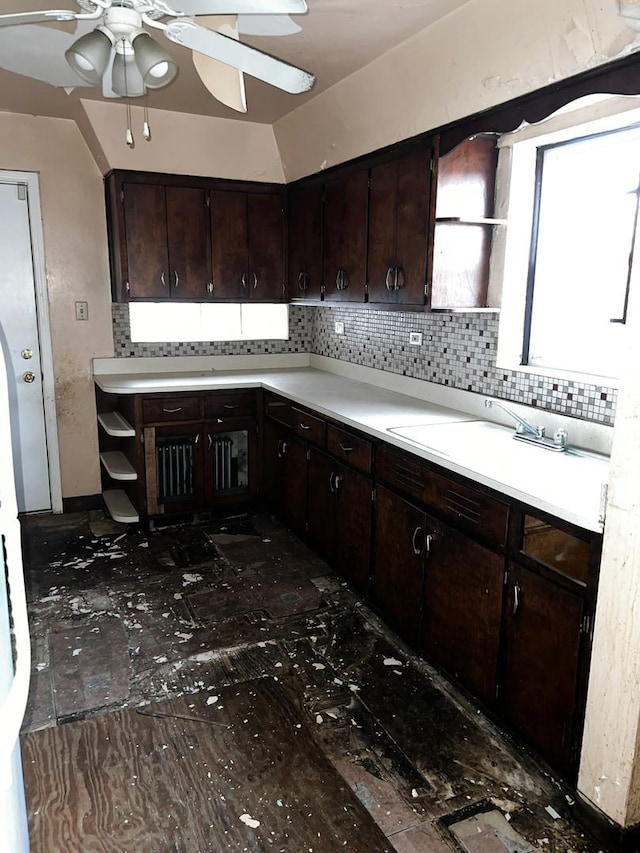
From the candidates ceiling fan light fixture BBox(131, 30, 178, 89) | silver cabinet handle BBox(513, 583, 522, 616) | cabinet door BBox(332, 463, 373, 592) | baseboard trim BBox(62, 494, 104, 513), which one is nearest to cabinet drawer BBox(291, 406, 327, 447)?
cabinet door BBox(332, 463, 373, 592)

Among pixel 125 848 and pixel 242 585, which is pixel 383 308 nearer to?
pixel 242 585

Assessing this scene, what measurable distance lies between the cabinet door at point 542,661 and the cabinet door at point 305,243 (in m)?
2.48

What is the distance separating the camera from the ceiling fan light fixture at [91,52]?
1.70m

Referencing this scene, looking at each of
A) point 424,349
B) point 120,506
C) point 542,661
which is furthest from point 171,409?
point 542,661

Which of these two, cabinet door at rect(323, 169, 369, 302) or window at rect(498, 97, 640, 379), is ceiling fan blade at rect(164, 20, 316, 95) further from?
cabinet door at rect(323, 169, 369, 302)

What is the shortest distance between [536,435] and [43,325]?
3176 mm

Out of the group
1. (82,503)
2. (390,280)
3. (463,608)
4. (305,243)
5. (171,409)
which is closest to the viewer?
(463,608)

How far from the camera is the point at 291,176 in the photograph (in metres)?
4.20

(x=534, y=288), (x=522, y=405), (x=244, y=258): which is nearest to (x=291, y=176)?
(x=244, y=258)

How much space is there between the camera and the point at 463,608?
2.34 metres

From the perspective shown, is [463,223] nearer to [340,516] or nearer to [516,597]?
[340,516]

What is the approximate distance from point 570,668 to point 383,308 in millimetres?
1976

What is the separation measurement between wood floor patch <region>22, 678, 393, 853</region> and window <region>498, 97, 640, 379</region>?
6.03ft

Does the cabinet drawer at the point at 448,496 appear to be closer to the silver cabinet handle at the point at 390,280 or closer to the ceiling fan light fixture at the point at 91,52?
the silver cabinet handle at the point at 390,280
